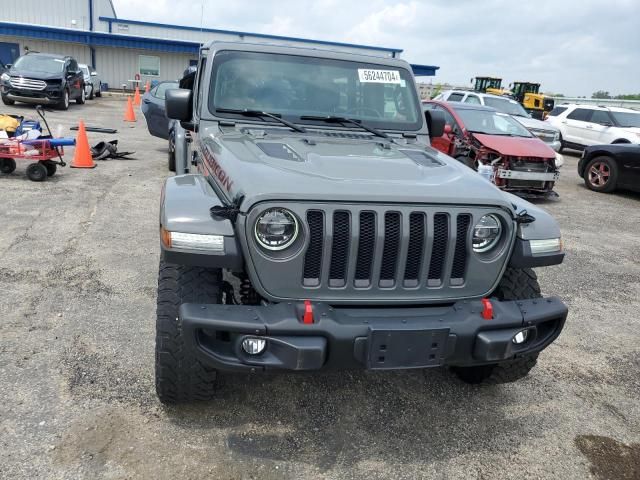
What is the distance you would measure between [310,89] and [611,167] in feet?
30.3

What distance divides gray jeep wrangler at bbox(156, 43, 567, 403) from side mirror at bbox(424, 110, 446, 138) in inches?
44.2

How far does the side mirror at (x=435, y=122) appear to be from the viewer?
13.6 feet

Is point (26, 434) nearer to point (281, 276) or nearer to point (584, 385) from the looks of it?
point (281, 276)

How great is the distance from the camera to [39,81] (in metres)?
16.5

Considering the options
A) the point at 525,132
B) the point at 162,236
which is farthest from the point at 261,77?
the point at 525,132

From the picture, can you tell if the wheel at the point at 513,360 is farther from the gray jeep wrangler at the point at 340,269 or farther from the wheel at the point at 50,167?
the wheel at the point at 50,167

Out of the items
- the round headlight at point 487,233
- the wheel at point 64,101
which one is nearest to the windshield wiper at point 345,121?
the round headlight at point 487,233

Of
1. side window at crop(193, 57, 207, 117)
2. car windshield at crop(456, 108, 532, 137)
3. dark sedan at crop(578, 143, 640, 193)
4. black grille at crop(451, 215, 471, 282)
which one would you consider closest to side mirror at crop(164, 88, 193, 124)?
side window at crop(193, 57, 207, 117)

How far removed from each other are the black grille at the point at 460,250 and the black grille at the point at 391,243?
0.32 m

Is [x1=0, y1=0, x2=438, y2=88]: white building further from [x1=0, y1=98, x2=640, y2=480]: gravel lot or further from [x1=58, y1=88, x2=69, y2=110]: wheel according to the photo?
[x1=0, y1=98, x2=640, y2=480]: gravel lot

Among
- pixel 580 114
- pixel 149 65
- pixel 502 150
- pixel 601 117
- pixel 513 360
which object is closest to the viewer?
pixel 513 360

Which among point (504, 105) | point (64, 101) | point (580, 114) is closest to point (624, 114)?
point (580, 114)

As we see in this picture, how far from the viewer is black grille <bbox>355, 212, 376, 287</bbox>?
2.46 m

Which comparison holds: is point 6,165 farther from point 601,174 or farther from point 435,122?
point 601,174
